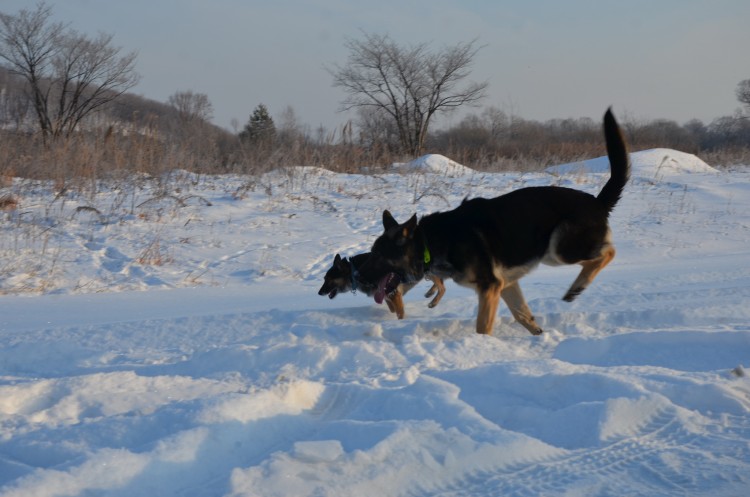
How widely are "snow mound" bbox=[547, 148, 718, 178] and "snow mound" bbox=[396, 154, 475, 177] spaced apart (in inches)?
85.4

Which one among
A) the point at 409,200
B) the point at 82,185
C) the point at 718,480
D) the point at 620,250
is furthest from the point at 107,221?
the point at 718,480

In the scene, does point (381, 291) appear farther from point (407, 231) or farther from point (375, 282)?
point (407, 231)

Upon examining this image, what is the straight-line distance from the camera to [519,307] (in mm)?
5812

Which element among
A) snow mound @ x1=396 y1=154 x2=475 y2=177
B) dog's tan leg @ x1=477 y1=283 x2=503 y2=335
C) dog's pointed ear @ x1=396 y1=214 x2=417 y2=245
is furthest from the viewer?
snow mound @ x1=396 y1=154 x2=475 y2=177

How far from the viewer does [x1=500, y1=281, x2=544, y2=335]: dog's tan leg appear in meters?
5.62

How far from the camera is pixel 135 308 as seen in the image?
680cm

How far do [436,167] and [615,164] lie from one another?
11.7 m

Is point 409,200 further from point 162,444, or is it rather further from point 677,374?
point 162,444

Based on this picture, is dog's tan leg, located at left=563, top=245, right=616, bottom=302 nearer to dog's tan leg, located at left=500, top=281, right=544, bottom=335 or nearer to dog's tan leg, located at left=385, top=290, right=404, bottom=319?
dog's tan leg, located at left=500, top=281, right=544, bottom=335

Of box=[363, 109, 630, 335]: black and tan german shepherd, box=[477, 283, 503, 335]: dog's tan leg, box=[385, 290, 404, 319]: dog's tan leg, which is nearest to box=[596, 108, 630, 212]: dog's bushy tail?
box=[363, 109, 630, 335]: black and tan german shepherd

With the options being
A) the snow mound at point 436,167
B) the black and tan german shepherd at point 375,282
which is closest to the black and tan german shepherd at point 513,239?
the black and tan german shepherd at point 375,282

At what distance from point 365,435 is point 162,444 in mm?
846

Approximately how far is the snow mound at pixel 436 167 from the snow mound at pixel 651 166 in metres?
2.17

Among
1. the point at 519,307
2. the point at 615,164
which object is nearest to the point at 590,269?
the point at 519,307
